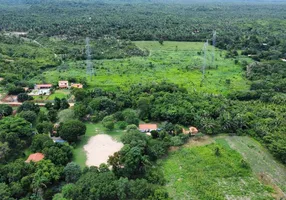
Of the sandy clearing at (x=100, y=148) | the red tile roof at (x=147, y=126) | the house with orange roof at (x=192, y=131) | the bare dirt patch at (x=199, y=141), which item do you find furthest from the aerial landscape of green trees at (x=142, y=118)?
the sandy clearing at (x=100, y=148)

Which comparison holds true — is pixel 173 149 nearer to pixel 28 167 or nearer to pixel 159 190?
pixel 159 190

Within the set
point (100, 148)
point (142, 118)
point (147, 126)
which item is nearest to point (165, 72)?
point (142, 118)

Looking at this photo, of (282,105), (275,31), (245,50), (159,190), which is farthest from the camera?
(275,31)

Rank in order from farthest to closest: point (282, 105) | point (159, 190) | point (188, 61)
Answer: point (188, 61) → point (282, 105) → point (159, 190)

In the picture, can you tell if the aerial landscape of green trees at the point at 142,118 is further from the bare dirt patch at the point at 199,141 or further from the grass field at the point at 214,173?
the bare dirt patch at the point at 199,141

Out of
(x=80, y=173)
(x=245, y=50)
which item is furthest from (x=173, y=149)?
(x=245, y=50)

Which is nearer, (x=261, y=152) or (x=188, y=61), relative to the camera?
(x=261, y=152)
